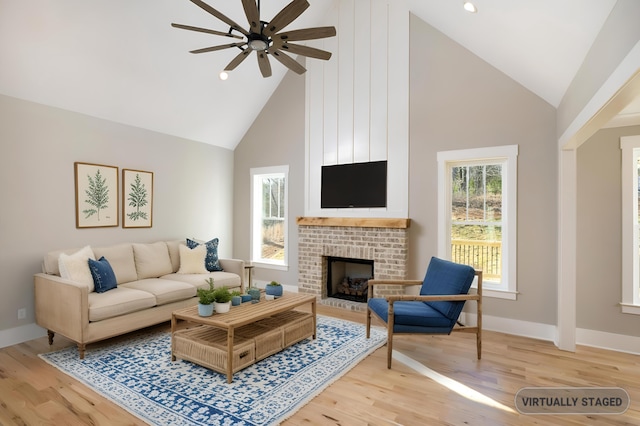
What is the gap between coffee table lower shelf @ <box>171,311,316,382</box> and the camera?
2873mm

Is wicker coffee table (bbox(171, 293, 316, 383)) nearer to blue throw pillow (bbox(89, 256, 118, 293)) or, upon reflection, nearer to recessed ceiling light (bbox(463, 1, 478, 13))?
blue throw pillow (bbox(89, 256, 118, 293))

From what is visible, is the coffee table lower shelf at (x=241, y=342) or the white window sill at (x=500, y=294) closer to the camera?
the coffee table lower shelf at (x=241, y=342)

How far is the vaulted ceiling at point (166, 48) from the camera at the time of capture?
2979 mm

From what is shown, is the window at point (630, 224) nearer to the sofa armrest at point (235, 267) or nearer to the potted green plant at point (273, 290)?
the potted green plant at point (273, 290)

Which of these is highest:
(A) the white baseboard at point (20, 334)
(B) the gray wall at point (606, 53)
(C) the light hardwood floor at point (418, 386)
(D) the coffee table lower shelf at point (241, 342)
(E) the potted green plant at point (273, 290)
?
(B) the gray wall at point (606, 53)

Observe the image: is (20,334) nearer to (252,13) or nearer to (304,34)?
(252,13)

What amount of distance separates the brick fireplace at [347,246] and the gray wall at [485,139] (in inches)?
8.7

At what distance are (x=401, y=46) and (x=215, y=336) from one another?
4.32 meters

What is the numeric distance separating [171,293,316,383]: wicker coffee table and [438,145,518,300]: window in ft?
7.11

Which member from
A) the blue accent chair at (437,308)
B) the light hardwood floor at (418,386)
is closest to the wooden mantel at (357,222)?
the blue accent chair at (437,308)

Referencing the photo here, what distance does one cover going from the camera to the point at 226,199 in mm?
6414

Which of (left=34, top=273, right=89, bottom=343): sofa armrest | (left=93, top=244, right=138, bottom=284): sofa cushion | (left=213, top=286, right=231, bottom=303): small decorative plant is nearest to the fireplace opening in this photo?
(left=213, top=286, right=231, bottom=303): small decorative plant

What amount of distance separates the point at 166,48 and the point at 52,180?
6.77ft

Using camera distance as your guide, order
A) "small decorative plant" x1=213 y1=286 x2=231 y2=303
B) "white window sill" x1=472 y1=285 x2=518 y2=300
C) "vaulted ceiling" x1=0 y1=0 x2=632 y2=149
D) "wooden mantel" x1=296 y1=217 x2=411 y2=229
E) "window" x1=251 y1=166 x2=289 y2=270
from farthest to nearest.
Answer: "window" x1=251 y1=166 x2=289 y2=270 → "wooden mantel" x1=296 y1=217 x2=411 y2=229 → "white window sill" x1=472 y1=285 x2=518 y2=300 → "small decorative plant" x1=213 y1=286 x2=231 y2=303 → "vaulted ceiling" x1=0 y1=0 x2=632 y2=149
